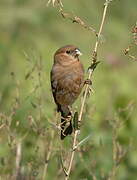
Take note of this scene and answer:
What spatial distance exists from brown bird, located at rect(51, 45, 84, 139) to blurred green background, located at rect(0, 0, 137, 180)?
184mm

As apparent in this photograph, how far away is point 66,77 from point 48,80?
3476 millimetres

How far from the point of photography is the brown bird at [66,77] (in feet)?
19.9

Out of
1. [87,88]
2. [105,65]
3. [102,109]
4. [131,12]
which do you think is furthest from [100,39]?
[131,12]

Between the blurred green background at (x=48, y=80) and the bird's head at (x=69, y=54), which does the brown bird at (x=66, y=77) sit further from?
the blurred green background at (x=48, y=80)

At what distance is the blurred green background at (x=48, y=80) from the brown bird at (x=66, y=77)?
0.60ft

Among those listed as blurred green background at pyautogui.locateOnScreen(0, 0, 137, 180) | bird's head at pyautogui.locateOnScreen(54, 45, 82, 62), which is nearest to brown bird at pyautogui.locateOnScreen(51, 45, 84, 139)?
bird's head at pyautogui.locateOnScreen(54, 45, 82, 62)

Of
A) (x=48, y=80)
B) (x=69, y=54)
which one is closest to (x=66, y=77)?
(x=69, y=54)

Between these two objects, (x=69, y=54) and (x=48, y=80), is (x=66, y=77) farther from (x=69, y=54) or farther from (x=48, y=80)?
(x=48, y=80)

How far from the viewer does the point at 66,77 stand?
6195 millimetres

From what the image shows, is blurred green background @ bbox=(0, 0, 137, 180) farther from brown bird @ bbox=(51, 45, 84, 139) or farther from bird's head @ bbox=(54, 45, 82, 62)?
bird's head @ bbox=(54, 45, 82, 62)

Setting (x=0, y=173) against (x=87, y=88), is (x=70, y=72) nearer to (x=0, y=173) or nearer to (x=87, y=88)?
(x=0, y=173)

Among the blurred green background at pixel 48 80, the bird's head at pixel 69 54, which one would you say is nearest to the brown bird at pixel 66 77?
the bird's head at pixel 69 54

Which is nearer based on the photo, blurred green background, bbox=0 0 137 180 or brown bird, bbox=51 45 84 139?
brown bird, bbox=51 45 84 139

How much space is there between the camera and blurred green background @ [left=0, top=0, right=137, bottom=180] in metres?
6.80
